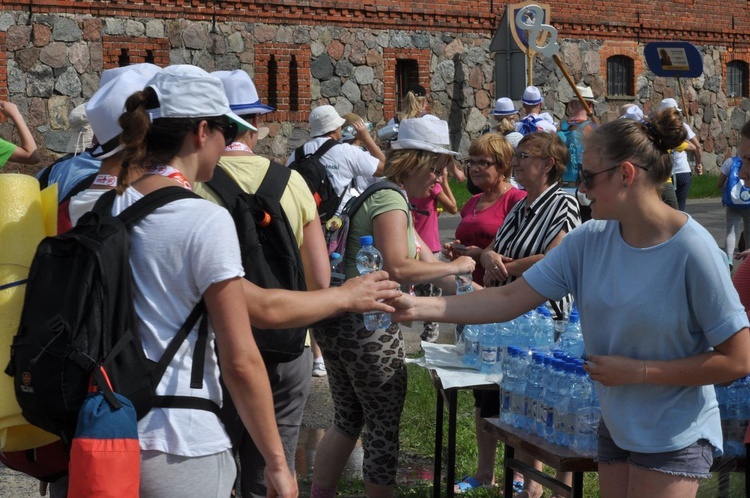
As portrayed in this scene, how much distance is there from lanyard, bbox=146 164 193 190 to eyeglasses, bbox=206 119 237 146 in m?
0.18

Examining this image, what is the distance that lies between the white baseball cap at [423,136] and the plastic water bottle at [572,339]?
1049 millimetres

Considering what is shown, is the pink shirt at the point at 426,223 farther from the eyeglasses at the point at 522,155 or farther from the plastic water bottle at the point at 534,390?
the plastic water bottle at the point at 534,390

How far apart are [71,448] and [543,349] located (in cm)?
263

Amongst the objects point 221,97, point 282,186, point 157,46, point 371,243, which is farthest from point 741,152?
point 157,46

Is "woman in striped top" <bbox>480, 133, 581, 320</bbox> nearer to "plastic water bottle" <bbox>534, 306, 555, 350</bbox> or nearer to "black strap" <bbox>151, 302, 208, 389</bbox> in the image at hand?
"plastic water bottle" <bbox>534, 306, 555, 350</bbox>

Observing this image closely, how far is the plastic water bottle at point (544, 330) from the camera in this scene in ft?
17.9

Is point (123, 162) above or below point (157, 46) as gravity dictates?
below

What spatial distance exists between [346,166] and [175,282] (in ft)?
19.5

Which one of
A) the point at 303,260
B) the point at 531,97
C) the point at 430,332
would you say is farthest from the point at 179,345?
the point at 531,97

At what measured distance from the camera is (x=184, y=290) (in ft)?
9.59

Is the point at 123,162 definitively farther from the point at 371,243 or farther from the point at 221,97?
the point at 371,243

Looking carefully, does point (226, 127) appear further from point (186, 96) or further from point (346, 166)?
point (346, 166)

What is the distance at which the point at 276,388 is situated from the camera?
14.9 ft

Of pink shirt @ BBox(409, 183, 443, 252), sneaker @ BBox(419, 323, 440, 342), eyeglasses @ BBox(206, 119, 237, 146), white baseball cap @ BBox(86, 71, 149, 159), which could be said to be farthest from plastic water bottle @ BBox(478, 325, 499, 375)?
sneaker @ BBox(419, 323, 440, 342)
